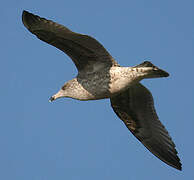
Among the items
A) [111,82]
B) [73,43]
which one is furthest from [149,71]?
[73,43]

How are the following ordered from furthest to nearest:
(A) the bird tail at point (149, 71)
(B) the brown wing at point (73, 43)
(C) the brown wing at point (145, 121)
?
(C) the brown wing at point (145, 121) → (B) the brown wing at point (73, 43) → (A) the bird tail at point (149, 71)

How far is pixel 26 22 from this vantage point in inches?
330

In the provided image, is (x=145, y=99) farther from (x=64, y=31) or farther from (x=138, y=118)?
(x=64, y=31)

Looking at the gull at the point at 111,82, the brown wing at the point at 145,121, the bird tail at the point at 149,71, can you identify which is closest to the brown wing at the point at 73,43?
the gull at the point at 111,82

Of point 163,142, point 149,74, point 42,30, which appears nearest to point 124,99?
point 163,142

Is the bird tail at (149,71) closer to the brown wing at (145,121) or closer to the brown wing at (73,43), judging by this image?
the brown wing at (73,43)

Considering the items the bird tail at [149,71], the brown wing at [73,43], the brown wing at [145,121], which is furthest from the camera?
the brown wing at [145,121]

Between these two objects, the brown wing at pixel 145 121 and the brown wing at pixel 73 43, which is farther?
the brown wing at pixel 145 121

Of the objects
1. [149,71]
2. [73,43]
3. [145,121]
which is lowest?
[145,121]

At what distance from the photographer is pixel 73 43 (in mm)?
8625

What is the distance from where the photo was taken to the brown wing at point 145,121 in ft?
32.4

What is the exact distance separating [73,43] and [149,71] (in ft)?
4.94

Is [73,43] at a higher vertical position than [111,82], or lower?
higher

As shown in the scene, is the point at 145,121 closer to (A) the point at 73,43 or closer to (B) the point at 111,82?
(B) the point at 111,82
